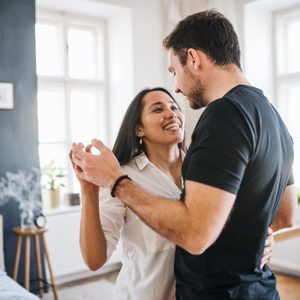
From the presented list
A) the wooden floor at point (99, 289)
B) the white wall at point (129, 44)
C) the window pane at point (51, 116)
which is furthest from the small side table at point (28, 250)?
the white wall at point (129, 44)

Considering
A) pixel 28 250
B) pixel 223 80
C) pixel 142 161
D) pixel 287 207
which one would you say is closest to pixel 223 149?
pixel 223 80

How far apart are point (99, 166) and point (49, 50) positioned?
12.7ft

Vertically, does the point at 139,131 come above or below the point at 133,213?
above

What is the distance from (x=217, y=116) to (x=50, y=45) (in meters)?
4.05

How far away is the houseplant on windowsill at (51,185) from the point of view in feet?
14.2

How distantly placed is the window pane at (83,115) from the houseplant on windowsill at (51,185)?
587 mm

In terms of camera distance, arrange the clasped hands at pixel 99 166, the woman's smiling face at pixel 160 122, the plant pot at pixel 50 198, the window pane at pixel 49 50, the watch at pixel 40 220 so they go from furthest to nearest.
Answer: the window pane at pixel 49 50
the plant pot at pixel 50 198
the watch at pixel 40 220
the woman's smiling face at pixel 160 122
the clasped hands at pixel 99 166

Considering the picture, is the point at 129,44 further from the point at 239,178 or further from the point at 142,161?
the point at 239,178

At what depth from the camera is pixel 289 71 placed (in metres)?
4.77

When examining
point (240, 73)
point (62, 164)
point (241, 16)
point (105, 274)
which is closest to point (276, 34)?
point (241, 16)

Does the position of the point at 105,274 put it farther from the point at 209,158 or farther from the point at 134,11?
the point at 209,158

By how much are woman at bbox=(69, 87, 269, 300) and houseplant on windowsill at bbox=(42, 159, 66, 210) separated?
2774mm

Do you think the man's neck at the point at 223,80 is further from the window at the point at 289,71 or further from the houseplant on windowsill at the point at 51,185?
the window at the point at 289,71

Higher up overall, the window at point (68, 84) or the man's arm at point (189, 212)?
the window at point (68, 84)
